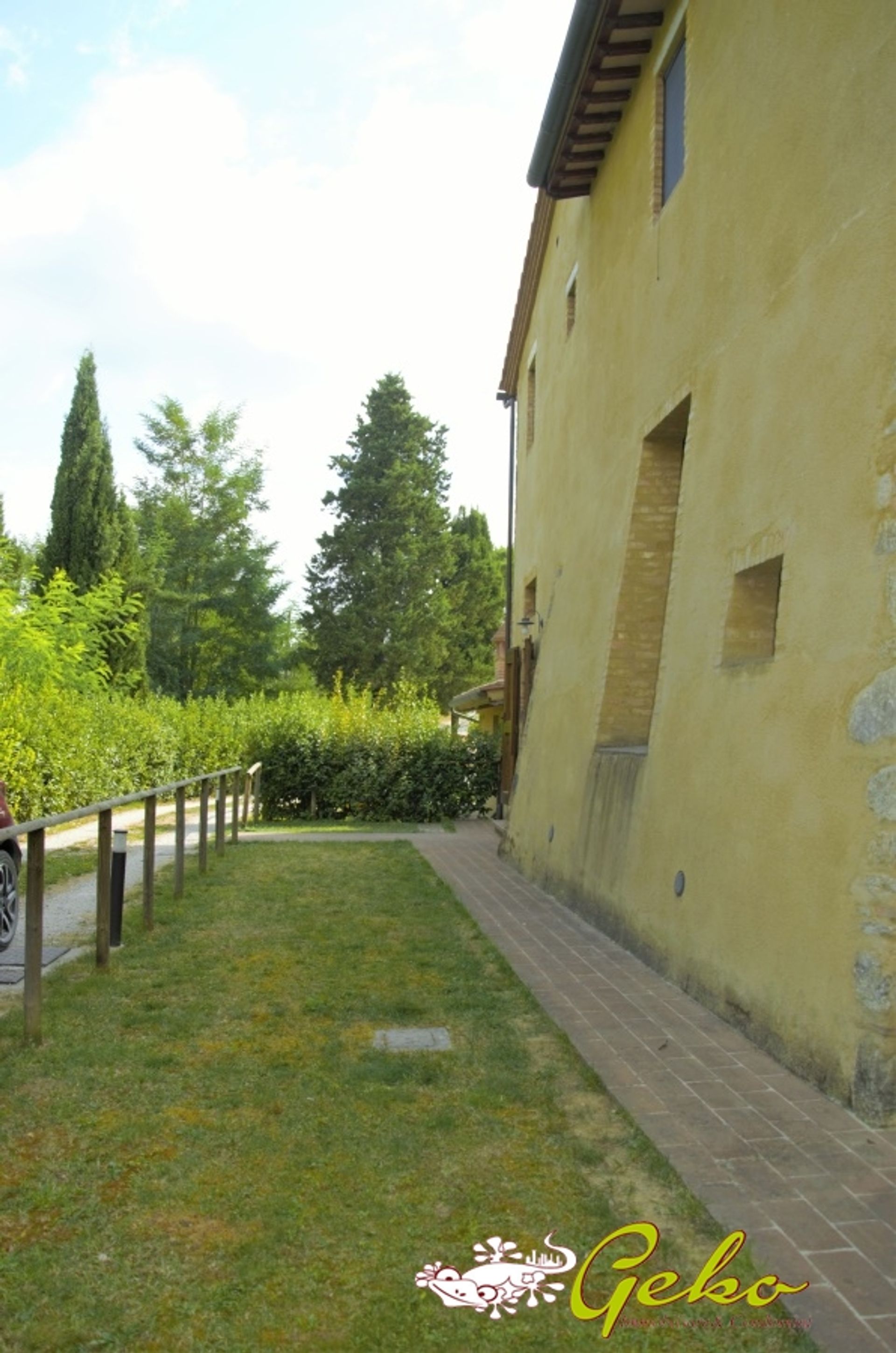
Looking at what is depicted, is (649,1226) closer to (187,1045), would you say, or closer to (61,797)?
(187,1045)

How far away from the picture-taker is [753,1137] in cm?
340

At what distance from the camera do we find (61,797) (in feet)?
44.9

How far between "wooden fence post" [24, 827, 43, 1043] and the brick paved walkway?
222 centimetres

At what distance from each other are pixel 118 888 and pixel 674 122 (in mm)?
6287

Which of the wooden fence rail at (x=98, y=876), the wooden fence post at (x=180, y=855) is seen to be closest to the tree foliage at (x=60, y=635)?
the wooden fence post at (x=180, y=855)

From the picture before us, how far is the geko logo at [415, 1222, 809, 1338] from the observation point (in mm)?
2443

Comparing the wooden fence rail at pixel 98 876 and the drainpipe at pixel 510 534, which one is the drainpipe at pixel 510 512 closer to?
the drainpipe at pixel 510 534

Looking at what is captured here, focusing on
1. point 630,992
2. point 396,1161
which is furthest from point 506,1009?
point 396,1161

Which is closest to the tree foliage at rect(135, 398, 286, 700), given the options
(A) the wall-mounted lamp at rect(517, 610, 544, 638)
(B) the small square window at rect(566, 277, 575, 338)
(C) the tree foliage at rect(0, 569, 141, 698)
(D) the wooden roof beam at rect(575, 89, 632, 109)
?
(C) the tree foliage at rect(0, 569, 141, 698)

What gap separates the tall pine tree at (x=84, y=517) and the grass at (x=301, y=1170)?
78.1ft

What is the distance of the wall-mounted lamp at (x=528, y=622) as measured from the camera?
13.0 meters

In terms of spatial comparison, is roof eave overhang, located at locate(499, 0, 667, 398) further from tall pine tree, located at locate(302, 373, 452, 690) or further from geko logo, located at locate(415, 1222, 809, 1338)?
tall pine tree, located at locate(302, 373, 452, 690)

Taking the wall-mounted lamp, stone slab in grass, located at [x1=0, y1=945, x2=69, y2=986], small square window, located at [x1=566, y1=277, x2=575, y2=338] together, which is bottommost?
stone slab in grass, located at [x1=0, y1=945, x2=69, y2=986]

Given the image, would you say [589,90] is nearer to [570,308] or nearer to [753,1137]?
[570,308]
